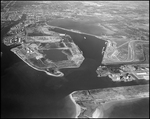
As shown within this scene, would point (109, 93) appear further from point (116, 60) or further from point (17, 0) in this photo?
point (17, 0)

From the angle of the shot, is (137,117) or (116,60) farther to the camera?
(116,60)

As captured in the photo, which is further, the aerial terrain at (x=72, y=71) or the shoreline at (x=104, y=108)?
the aerial terrain at (x=72, y=71)

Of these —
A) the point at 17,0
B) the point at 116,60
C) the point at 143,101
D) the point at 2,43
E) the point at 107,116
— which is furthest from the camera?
the point at 17,0

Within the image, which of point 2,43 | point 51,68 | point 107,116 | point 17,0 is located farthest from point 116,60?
point 17,0

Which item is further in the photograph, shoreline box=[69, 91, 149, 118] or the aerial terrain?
the aerial terrain

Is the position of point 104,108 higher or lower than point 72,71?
lower

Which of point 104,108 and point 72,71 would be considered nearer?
point 104,108

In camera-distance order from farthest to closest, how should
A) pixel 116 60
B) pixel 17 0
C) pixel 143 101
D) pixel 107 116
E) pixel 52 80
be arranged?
pixel 17 0 < pixel 116 60 < pixel 52 80 < pixel 143 101 < pixel 107 116

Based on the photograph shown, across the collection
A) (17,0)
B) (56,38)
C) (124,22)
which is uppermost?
(17,0)
